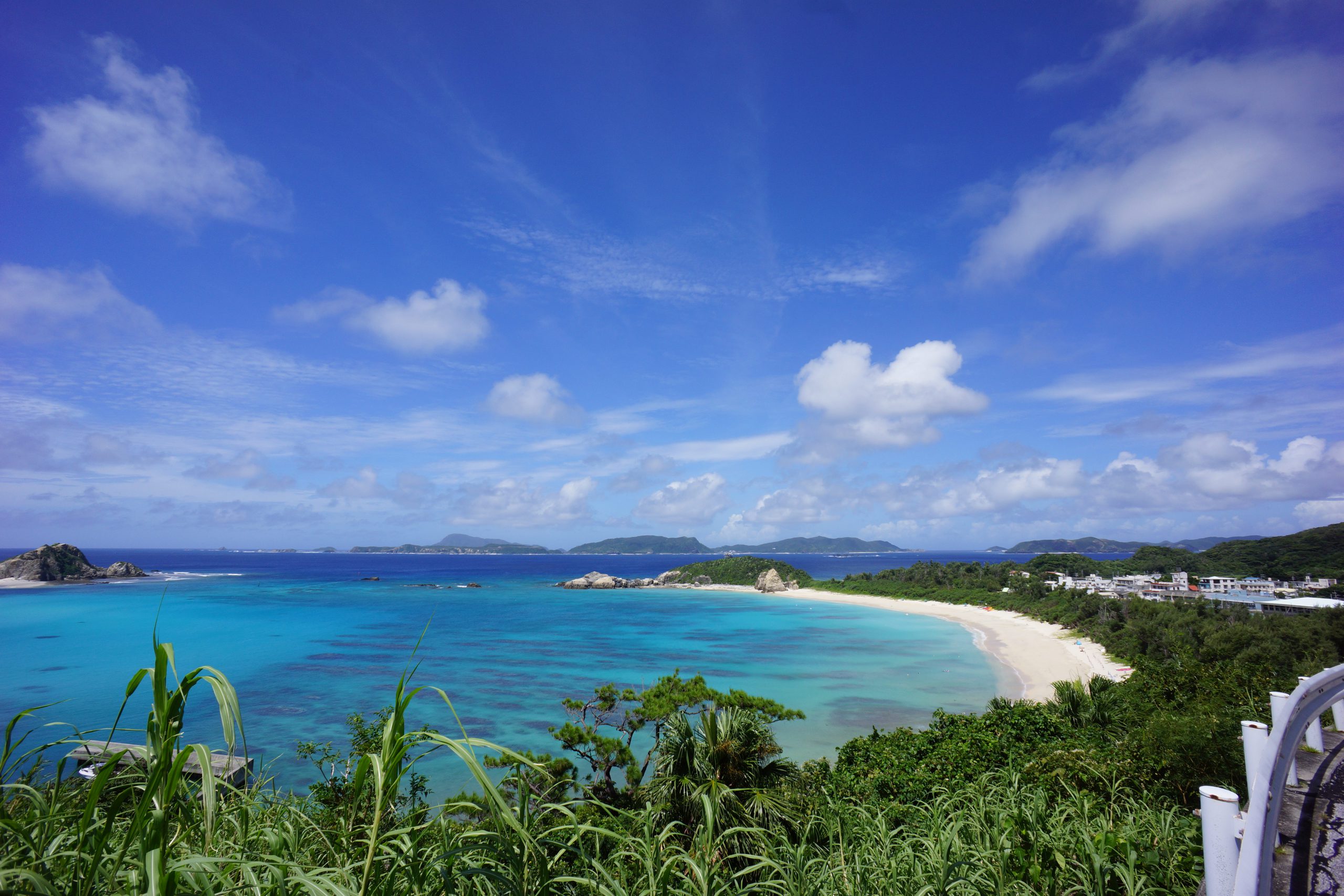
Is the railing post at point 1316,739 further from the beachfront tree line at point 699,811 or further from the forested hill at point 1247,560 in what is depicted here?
the forested hill at point 1247,560

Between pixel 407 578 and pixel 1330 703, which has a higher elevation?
pixel 1330 703

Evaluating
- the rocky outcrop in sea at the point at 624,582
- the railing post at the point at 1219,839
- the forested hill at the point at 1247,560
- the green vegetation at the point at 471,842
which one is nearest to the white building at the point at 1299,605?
the forested hill at the point at 1247,560

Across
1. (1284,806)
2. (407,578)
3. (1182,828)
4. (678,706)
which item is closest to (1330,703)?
(1284,806)

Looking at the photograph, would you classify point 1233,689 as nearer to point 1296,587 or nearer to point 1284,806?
point 1284,806

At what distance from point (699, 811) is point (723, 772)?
80cm

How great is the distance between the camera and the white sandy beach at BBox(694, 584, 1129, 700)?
2641 cm

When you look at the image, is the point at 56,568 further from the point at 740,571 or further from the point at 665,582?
the point at 740,571

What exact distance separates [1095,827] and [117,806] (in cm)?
482

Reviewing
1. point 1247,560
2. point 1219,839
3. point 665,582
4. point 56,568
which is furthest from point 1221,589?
point 56,568

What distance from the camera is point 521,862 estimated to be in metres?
1.75

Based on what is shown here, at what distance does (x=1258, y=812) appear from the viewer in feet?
7.13

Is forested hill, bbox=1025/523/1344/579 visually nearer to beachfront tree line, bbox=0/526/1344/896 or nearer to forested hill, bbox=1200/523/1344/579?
forested hill, bbox=1200/523/1344/579

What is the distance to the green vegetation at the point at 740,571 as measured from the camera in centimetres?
8350

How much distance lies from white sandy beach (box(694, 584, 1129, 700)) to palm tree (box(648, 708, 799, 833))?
64.5 feet
